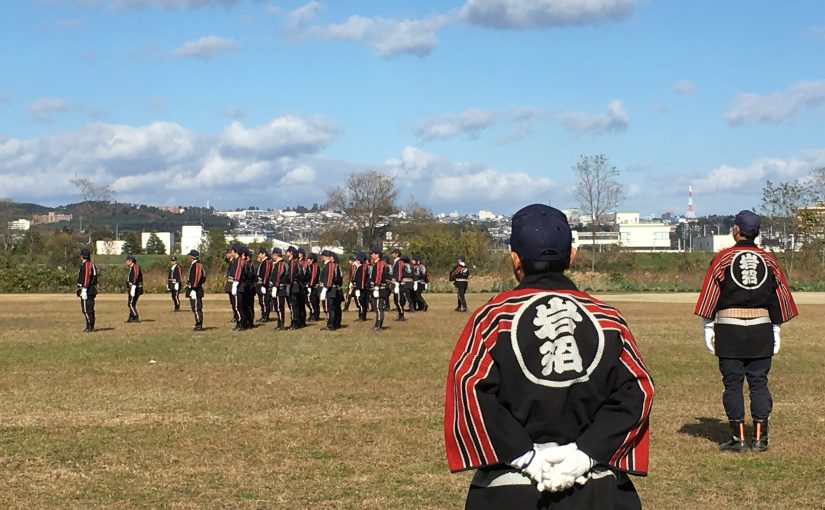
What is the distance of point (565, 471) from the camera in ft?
13.5

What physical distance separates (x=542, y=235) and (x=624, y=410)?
2.52ft

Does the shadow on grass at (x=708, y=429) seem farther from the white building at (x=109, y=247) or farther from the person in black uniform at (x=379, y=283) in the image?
the white building at (x=109, y=247)

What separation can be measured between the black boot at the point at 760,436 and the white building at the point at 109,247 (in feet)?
242

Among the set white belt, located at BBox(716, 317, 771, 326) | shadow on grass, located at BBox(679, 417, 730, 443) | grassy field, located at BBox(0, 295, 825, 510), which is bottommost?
shadow on grass, located at BBox(679, 417, 730, 443)

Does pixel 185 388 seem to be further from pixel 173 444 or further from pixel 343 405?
pixel 173 444

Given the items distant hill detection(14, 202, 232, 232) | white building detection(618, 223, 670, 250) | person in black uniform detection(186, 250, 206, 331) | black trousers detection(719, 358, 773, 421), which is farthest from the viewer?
distant hill detection(14, 202, 232, 232)

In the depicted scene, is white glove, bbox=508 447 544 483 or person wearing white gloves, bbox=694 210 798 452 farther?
person wearing white gloves, bbox=694 210 798 452

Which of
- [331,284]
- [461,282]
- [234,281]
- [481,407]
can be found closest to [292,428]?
[481,407]

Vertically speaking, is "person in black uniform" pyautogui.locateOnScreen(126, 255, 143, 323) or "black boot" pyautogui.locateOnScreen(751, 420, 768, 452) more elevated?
"person in black uniform" pyautogui.locateOnScreen(126, 255, 143, 323)

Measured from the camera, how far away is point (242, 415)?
41.4ft

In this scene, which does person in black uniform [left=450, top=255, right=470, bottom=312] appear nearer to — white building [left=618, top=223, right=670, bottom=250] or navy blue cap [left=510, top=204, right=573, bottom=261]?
navy blue cap [left=510, top=204, right=573, bottom=261]

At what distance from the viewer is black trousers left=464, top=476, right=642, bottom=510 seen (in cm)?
418

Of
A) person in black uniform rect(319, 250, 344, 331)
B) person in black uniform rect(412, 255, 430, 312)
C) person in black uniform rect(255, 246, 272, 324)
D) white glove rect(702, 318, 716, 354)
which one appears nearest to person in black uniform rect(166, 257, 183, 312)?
person in black uniform rect(255, 246, 272, 324)

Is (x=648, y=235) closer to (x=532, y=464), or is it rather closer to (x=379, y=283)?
(x=379, y=283)
